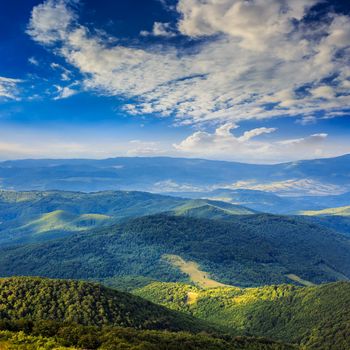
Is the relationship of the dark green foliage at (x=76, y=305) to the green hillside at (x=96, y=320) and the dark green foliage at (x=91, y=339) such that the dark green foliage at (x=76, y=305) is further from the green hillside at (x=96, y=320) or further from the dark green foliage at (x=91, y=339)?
the dark green foliage at (x=91, y=339)

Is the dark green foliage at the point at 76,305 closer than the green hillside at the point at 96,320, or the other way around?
the green hillside at the point at 96,320

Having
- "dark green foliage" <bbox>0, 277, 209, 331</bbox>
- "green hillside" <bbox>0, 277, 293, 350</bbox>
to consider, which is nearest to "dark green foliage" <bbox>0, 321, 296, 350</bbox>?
"green hillside" <bbox>0, 277, 293, 350</bbox>

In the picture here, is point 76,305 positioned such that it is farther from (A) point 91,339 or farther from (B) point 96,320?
(A) point 91,339

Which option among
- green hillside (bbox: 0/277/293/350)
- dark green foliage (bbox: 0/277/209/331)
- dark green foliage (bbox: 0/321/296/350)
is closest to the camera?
dark green foliage (bbox: 0/321/296/350)

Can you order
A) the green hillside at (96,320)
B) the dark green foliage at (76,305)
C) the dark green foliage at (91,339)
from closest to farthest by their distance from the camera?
the dark green foliage at (91,339), the green hillside at (96,320), the dark green foliage at (76,305)

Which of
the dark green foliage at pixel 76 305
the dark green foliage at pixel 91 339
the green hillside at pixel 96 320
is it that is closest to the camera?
the dark green foliage at pixel 91 339

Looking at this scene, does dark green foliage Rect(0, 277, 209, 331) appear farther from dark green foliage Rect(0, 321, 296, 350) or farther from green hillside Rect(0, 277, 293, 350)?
dark green foliage Rect(0, 321, 296, 350)

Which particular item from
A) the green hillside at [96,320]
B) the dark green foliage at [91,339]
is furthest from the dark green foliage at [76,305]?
the dark green foliage at [91,339]

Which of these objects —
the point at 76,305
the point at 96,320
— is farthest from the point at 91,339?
the point at 76,305

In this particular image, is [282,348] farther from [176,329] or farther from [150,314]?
[150,314]
